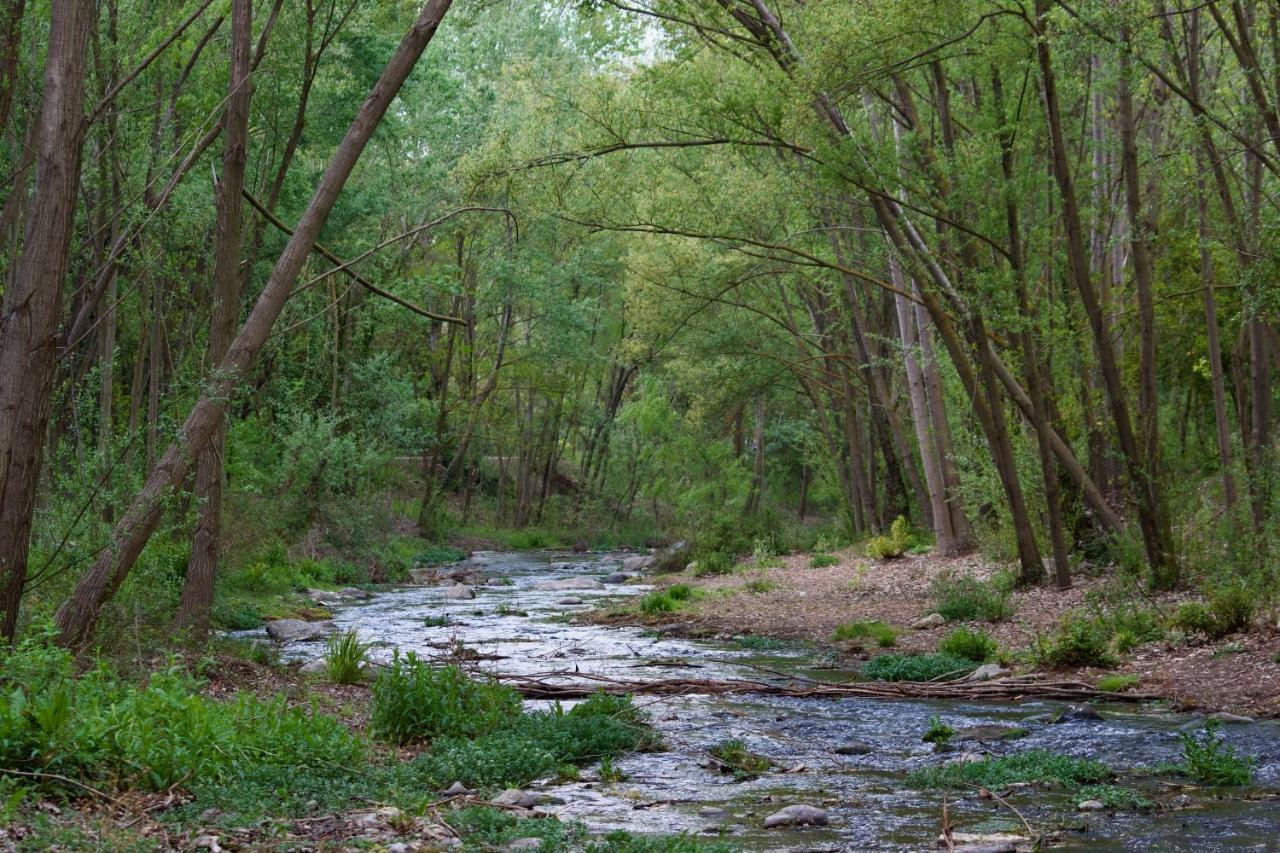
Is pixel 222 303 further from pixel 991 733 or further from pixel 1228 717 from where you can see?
pixel 1228 717

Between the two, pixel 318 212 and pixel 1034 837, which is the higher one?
pixel 318 212

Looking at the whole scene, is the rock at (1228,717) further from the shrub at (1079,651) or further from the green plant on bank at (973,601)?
the green plant on bank at (973,601)

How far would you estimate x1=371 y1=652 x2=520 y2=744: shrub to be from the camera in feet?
23.1

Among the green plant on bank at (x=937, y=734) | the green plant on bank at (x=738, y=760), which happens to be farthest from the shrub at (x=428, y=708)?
the green plant on bank at (x=937, y=734)

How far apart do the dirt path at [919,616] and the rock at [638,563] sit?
2.91 meters

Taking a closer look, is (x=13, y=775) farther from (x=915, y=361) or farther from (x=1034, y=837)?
(x=915, y=361)

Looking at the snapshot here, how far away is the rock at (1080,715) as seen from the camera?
7.66 m

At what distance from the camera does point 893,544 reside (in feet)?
66.4

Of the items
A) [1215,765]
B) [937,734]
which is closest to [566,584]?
[937,734]

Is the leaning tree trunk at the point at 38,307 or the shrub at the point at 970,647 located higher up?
the leaning tree trunk at the point at 38,307

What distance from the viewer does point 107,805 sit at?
450 cm

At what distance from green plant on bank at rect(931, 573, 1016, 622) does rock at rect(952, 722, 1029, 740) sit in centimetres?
495

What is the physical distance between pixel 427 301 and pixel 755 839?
2725cm

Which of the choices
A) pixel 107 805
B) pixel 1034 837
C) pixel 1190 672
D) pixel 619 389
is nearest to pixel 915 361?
pixel 1190 672
